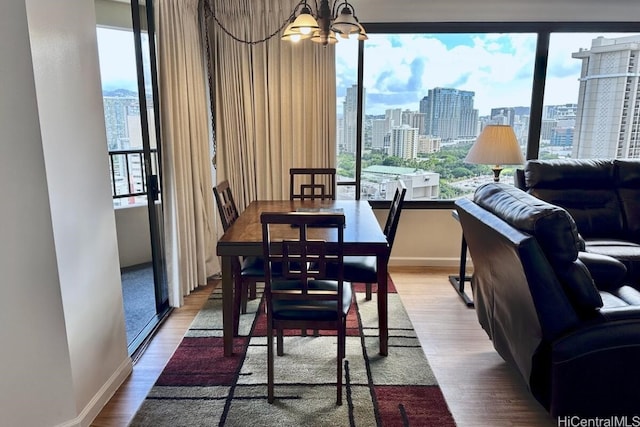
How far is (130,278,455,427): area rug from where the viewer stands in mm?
2100

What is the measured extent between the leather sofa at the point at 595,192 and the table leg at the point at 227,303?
2.51 metres

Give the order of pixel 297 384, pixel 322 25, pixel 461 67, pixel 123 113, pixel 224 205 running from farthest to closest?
pixel 461 67
pixel 123 113
pixel 224 205
pixel 322 25
pixel 297 384

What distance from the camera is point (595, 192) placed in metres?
3.52

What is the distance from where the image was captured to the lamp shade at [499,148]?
3.37m

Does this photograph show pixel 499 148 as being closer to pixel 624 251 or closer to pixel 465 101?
pixel 465 101

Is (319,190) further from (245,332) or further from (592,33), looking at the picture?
(592,33)

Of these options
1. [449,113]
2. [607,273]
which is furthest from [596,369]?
[449,113]

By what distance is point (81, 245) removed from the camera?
6.60ft

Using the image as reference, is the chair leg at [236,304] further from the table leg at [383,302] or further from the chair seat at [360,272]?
the table leg at [383,302]

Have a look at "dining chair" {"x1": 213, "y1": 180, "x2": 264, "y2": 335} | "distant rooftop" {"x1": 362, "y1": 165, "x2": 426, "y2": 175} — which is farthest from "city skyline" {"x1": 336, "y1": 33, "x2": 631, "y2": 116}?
"dining chair" {"x1": 213, "y1": 180, "x2": 264, "y2": 335}

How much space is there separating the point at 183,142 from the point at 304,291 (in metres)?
1.82

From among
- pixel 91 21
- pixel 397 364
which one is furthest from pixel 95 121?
pixel 397 364

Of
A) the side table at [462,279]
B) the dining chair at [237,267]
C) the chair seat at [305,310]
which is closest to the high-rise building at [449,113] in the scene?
the side table at [462,279]

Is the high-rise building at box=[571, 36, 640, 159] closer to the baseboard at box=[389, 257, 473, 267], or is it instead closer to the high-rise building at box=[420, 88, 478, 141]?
the high-rise building at box=[420, 88, 478, 141]
